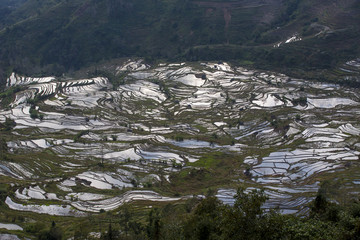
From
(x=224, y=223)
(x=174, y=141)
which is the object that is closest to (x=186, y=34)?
(x=174, y=141)

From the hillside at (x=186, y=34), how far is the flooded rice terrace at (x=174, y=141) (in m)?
9.44

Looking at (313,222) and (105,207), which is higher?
(313,222)

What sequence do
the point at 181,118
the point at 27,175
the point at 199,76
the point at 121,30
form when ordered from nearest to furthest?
the point at 27,175, the point at 181,118, the point at 199,76, the point at 121,30

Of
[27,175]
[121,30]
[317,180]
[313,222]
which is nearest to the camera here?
[313,222]

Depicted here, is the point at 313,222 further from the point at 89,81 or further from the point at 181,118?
the point at 89,81

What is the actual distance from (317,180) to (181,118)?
16.4 metres

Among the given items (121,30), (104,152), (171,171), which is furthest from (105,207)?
(121,30)

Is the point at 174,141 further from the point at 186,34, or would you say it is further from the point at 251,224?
the point at 186,34

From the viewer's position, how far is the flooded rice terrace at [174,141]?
776 inches

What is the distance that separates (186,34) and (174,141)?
130ft

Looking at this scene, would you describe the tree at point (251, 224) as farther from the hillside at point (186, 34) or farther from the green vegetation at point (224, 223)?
Result: the hillside at point (186, 34)

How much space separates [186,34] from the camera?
208 ft

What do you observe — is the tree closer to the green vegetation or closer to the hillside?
the green vegetation

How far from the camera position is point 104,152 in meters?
25.6
